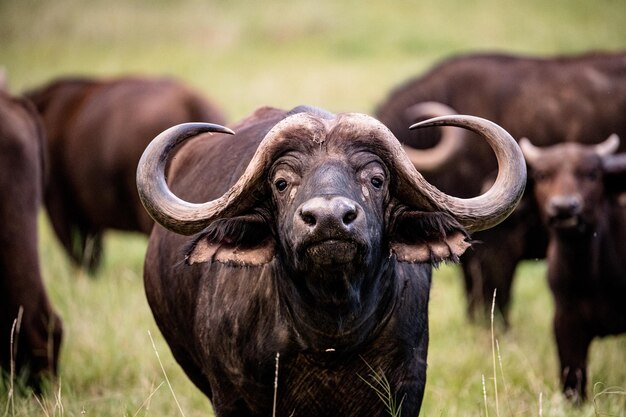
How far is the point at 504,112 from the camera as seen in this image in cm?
1030

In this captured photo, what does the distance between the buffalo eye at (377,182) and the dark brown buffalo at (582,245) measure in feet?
9.94

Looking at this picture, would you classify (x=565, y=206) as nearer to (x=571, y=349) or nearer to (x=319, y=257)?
(x=571, y=349)

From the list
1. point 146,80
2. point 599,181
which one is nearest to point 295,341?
point 599,181

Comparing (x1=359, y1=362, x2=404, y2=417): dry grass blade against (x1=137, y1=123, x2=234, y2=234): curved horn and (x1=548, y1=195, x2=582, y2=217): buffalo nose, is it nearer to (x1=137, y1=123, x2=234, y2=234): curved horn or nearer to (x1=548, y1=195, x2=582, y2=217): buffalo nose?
(x1=137, y1=123, x2=234, y2=234): curved horn

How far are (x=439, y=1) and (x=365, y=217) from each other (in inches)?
1198

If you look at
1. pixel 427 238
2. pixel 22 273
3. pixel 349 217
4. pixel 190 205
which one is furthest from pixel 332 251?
pixel 22 273

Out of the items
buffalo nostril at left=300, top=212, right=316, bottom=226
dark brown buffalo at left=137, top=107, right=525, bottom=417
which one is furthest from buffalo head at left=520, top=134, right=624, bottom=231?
buffalo nostril at left=300, top=212, right=316, bottom=226

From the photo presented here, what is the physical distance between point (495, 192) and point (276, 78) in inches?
770

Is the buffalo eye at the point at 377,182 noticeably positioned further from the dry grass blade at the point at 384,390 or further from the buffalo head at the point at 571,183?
the buffalo head at the point at 571,183

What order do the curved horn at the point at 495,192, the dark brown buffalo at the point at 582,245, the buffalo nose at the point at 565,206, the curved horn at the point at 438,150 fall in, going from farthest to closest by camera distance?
the curved horn at the point at 438,150
the dark brown buffalo at the point at 582,245
the buffalo nose at the point at 565,206
the curved horn at the point at 495,192

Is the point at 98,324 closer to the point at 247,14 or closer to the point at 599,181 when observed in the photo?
the point at 599,181

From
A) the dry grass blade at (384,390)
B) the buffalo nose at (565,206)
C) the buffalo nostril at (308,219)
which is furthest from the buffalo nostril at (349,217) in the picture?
the buffalo nose at (565,206)

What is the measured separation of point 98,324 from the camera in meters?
7.97

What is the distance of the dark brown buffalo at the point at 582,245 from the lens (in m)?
7.07
